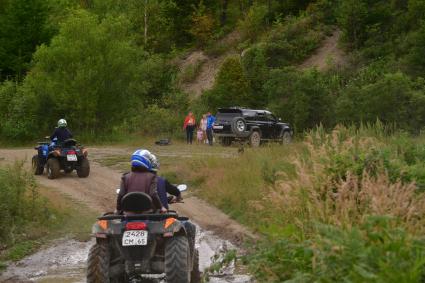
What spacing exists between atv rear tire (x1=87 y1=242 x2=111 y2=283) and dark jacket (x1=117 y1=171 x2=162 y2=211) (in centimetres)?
66

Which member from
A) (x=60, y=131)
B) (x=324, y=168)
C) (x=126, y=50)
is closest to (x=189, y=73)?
(x=126, y=50)

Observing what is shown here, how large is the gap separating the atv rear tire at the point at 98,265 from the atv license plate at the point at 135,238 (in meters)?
0.34

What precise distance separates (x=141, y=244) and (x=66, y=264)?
3570 millimetres

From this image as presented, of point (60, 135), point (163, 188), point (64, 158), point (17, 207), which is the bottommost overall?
point (17, 207)

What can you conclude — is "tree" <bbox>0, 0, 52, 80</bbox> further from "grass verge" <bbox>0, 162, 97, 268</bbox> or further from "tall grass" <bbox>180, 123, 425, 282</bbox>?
"tall grass" <bbox>180, 123, 425, 282</bbox>

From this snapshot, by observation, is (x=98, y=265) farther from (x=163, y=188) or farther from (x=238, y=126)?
(x=238, y=126)

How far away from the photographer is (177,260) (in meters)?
8.84

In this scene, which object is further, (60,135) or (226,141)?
(226,141)

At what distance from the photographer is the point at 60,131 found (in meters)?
21.6

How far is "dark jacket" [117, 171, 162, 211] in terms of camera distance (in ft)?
30.9

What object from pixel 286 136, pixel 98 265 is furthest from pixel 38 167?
Result: pixel 286 136

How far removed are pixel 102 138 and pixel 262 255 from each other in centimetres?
2828

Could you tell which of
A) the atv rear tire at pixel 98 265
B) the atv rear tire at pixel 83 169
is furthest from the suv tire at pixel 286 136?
the atv rear tire at pixel 98 265

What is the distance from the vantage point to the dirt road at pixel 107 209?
12.6 metres
